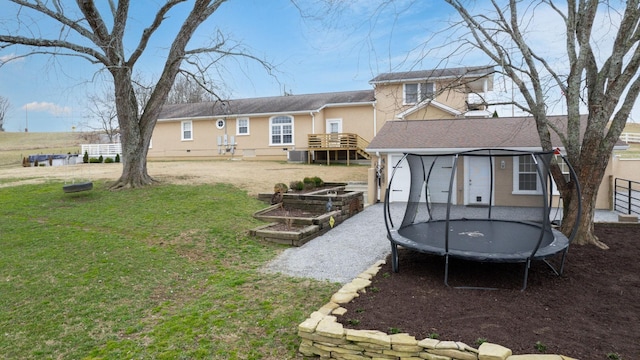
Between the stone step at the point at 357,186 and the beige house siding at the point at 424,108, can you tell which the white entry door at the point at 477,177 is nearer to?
the stone step at the point at 357,186

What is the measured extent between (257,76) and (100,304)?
399 inches

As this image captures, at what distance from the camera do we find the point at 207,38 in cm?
1356

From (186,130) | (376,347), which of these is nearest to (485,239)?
(376,347)

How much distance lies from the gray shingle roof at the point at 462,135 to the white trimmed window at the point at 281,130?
1122 centimetres

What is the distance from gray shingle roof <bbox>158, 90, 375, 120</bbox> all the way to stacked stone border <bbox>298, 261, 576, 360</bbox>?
22.0 meters

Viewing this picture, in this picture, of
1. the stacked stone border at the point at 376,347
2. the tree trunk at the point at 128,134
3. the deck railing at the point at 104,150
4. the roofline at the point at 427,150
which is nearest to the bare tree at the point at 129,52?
the tree trunk at the point at 128,134

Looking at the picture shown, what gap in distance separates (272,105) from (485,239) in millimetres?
23466

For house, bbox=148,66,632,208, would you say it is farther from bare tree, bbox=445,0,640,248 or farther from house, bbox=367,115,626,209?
bare tree, bbox=445,0,640,248

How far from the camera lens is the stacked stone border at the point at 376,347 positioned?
3.41m

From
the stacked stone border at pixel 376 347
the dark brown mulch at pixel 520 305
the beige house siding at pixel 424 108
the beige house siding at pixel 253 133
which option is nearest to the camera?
the stacked stone border at pixel 376 347

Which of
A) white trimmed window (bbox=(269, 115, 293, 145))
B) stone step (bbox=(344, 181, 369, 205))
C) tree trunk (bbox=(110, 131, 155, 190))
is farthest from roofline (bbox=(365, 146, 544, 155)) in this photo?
white trimmed window (bbox=(269, 115, 293, 145))

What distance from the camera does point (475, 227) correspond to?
721 centimetres

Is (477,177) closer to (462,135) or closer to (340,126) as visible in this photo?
(462,135)

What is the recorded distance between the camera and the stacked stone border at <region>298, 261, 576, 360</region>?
3406 mm
